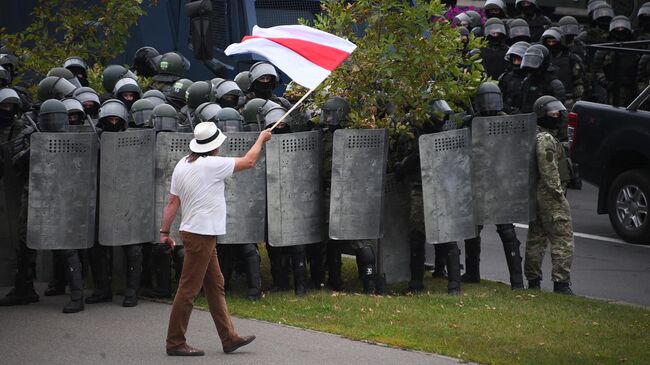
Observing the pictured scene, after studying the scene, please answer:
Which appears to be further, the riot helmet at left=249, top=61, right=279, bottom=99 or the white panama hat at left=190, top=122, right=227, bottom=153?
the riot helmet at left=249, top=61, right=279, bottom=99

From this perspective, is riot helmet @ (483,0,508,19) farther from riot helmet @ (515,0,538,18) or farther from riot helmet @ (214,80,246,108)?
riot helmet @ (214,80,246,108)

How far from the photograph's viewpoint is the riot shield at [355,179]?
12016 millimetres

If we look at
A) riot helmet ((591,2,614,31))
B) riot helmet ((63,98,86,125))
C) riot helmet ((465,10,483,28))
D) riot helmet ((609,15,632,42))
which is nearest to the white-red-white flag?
riot helmet ((63,98,86,125))

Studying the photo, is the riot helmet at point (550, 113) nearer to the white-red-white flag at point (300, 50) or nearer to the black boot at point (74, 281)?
the white-red-white flag at point (300, 50)

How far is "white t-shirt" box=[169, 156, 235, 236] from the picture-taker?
9633 mm

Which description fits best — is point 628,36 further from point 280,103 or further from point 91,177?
point 91,177

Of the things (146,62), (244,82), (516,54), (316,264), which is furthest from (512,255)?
(146,62)

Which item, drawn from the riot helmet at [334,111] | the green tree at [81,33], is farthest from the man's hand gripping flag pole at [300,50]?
the green tree at [81,33]

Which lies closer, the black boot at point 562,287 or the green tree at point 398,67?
the green tree at point 398,67

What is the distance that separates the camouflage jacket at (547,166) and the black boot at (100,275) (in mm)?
4013

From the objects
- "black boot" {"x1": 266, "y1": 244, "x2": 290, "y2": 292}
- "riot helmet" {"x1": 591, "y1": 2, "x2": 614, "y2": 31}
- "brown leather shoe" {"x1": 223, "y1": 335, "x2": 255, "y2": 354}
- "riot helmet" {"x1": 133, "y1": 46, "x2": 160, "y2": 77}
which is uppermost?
"riot helmet" {"x1": 591, "y1": 2, "x2": 614, "y2": 31}

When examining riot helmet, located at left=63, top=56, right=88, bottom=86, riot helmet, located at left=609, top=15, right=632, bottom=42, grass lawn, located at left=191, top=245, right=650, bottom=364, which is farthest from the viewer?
riot helmet, located at left=609, top=15, right=632, bottom=42

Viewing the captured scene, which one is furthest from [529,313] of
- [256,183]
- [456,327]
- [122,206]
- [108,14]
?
[108,14]

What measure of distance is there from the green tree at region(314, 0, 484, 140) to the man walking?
2714mm
